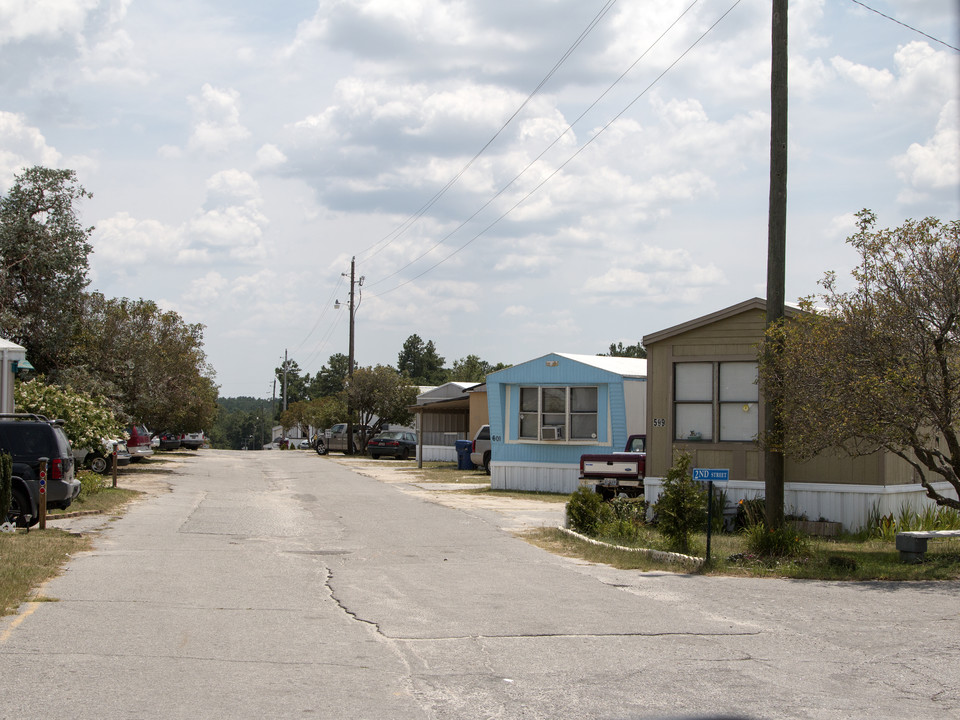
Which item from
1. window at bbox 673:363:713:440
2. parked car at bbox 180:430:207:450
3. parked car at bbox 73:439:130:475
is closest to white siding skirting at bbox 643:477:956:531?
window at bbox 673:363:713:440

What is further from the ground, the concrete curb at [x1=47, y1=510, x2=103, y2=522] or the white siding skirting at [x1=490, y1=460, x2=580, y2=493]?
the white siding skirting at [x1=490, y1=460, x2=580, y2=493]

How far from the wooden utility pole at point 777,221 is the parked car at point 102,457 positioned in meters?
14.1

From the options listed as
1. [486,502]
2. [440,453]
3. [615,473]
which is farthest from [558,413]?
[440,453]

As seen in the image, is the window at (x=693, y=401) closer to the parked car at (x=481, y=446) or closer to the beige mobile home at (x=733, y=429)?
the beige mobile home at (x=733, y=429)

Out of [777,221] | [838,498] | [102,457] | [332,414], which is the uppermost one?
[777,221]

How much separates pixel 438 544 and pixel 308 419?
58.3 meters

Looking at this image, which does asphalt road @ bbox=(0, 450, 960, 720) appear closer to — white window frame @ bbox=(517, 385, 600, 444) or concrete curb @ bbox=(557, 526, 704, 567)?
concrete curb @ bbox=(557, 526, 704, 567)

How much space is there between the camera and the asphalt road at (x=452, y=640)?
6.00 metres

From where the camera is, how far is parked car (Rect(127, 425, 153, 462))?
34.7 meters

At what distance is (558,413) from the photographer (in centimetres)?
2502

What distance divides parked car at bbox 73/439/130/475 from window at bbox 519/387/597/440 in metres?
10.4

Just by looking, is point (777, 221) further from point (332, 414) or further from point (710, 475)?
point (332, 414)

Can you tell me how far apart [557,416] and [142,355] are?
14082 millimetres

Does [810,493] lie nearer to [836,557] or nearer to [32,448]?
[836,557]
